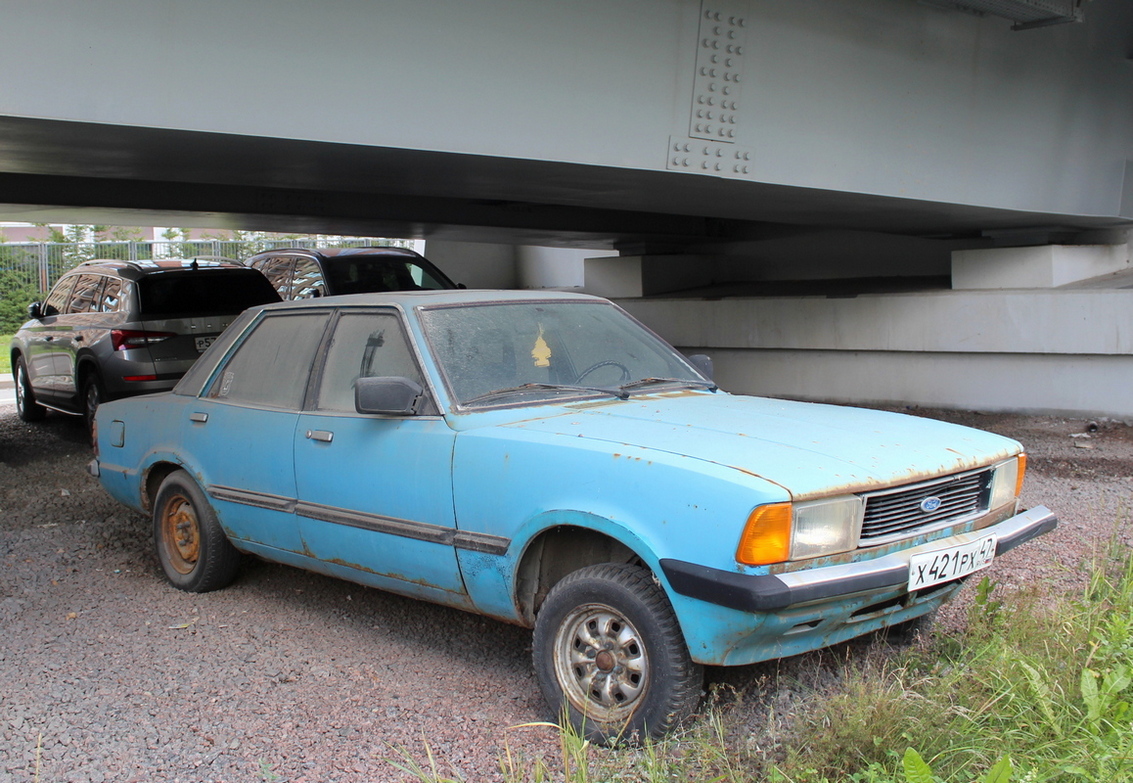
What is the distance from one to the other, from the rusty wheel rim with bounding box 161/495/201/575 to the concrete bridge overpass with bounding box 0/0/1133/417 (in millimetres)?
2114

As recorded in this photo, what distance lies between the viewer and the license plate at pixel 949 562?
10.6 feet

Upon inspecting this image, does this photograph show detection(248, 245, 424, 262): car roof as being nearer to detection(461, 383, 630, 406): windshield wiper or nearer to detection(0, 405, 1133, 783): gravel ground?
detection(0, 405, 1133, 783): gravel ground

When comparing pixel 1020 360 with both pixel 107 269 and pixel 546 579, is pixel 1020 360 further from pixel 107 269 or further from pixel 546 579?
pixel 107 269

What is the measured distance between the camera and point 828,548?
3.11 metres

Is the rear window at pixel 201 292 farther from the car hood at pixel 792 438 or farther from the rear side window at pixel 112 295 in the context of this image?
the car hood at pixel 792 438

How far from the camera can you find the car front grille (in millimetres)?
3238

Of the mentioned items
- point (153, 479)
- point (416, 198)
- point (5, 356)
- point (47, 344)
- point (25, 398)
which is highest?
point (416, 198)

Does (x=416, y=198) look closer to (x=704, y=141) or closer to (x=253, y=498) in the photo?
(x=704, y=141)

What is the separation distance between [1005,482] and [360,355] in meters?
2.71

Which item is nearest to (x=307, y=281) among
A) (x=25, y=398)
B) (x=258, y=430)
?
(x=25, y=398)

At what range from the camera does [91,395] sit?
33.1 ft

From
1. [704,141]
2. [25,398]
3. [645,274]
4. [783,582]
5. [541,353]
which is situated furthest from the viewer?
[645,274]

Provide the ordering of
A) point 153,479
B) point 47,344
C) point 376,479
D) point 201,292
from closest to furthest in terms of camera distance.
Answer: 1. point 376,479
2. point 153,479
3. point 201,292
4. point 47,344

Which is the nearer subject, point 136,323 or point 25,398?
point 136,323
